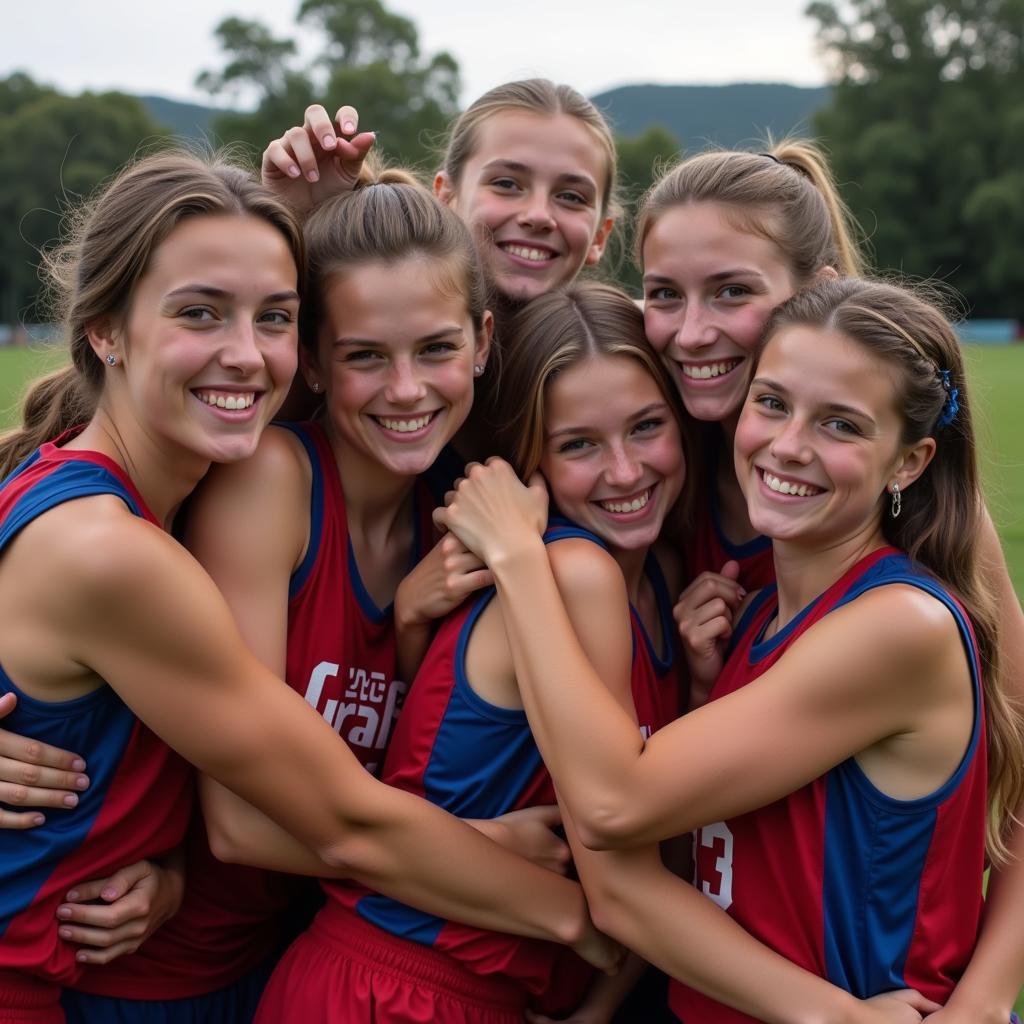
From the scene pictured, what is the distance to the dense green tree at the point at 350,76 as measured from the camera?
203 ft

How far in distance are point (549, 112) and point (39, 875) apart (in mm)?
2886

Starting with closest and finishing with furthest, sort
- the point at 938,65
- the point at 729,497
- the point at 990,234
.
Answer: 1. the point at 729,497
2. the point at 990,234
3. the point at 938,65

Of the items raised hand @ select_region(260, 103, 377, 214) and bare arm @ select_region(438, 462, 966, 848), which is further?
raised hand @ select_region(260, 103, 377, 214)

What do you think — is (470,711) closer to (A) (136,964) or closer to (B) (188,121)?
(A) (136,964)

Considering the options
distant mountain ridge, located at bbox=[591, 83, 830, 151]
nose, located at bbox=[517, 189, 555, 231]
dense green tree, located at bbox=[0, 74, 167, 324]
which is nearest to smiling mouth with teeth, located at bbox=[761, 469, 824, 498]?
nose, located at bbox=[517, 189, 555, 231]

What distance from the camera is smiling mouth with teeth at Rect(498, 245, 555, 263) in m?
4.33

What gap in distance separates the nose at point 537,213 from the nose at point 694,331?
106cm

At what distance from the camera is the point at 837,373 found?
2.82 m

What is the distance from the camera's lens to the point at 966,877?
2.79m

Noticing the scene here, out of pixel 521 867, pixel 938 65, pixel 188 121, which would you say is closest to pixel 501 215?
pixel 521 867

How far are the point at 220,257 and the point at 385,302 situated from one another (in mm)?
456

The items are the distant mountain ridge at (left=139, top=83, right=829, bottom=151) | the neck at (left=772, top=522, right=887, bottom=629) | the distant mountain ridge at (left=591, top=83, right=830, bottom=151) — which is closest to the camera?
the neck at (left=772, top=522, right=887, bottom=629)

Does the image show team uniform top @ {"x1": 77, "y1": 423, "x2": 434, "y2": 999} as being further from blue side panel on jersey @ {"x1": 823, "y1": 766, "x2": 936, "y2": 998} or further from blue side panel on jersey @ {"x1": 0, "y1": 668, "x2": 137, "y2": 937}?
blue side panel on jersey @ {"x1": 823, "y1": 766, "x2": 936, "y2": 998}

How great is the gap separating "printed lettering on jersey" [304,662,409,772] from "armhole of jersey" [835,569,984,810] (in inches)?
43.9
